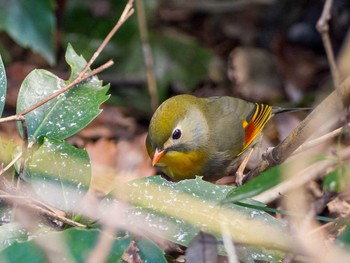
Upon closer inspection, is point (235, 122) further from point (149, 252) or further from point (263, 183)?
point (263, 183)

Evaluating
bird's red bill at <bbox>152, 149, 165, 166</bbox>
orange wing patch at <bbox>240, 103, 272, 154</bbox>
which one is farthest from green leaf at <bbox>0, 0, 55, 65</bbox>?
orange wing patch at <bbox>240, 103, 272, 154</bbox>

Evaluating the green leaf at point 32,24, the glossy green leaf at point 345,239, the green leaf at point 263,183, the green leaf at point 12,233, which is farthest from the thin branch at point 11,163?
the green leaf at point 32,24

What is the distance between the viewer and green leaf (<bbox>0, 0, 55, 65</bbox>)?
5.19 metres

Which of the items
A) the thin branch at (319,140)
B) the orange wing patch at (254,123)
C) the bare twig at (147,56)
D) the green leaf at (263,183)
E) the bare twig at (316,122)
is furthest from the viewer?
the bare twig at (147,56)

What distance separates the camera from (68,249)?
2.35 metres

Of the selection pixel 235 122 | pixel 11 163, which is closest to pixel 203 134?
pixel 235 122

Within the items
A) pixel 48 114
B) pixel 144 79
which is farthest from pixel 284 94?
pixel 48 114

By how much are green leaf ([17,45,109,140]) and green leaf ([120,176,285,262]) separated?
0.41 metres

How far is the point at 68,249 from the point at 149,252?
0.44 m

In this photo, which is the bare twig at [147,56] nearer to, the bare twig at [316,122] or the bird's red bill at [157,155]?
the bird's red bill at [157,155]

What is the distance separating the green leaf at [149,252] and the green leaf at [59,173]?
0.33 m

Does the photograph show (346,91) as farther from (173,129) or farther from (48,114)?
(173,129)

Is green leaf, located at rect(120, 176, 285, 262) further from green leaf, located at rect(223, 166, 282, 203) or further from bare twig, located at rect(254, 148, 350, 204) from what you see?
green leaf, located at rect(223, 166, 282, 203)

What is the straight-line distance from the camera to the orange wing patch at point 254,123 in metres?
4.86
